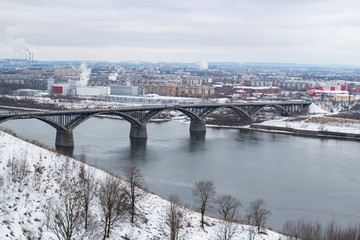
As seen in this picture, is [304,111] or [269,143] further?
[304,111]

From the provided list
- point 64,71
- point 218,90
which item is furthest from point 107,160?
point 64,71

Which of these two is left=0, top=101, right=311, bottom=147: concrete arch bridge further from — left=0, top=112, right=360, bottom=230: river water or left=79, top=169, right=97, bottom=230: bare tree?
left=79, top=169, right=97, bottom=230: bare tree

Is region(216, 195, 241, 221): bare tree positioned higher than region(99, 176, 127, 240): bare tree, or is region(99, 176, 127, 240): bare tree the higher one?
region(99, 176, 127, 240): bare tree

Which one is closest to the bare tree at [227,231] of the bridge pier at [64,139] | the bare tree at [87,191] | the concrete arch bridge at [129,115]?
the bare tree at [87,191]

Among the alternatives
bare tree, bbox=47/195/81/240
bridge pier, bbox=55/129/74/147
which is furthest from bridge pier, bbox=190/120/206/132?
bare tree, bbox=47/195/81/240

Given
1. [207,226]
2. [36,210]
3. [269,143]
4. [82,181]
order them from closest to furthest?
[36,210] < [207,226] < [82,181] < [269,143]

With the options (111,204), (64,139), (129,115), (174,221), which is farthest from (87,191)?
(129,115)

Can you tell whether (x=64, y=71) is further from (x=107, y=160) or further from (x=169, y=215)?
(x=169, y=215)
